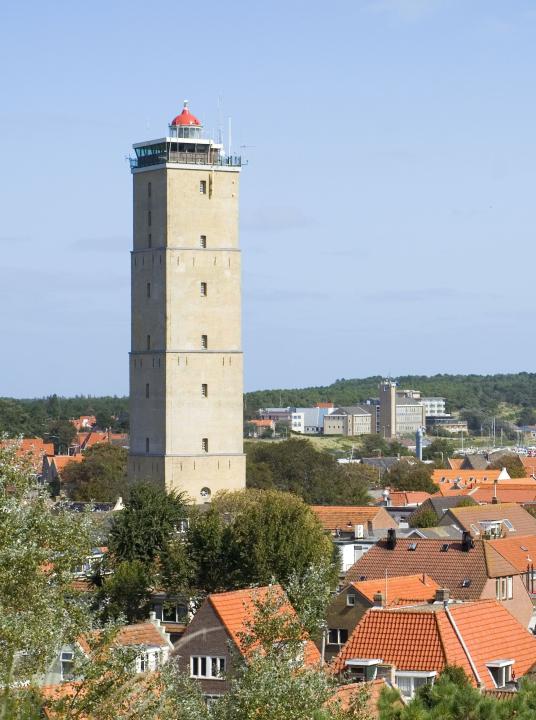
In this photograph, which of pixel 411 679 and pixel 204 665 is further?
pixel 204 665

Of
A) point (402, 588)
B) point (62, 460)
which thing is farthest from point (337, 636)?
point (62, 460)

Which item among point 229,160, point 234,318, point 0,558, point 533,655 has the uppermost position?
point 229,160

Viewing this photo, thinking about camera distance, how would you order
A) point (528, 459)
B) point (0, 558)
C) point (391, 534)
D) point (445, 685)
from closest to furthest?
point (0, 558) → point (445, 685) → point (391, 534) → point (528, 459)

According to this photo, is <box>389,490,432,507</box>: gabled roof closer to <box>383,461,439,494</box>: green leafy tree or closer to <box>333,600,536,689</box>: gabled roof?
<box>383,461,439,494</box>: green leafy tree

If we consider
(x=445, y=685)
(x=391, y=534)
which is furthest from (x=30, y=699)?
(x=391, y=534)

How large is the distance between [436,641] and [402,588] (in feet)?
33.7

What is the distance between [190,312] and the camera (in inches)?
3167

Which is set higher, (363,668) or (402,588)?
(402,588)

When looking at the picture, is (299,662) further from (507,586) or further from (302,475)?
(302,475)

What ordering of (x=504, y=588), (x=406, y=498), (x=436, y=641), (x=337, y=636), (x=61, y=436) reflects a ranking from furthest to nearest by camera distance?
(x=61, y=436)
(x=406, y=498)
(x=504, y=588)
(x=337, y=636)
(x=436, y=641)

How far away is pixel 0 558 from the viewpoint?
20.8 meters

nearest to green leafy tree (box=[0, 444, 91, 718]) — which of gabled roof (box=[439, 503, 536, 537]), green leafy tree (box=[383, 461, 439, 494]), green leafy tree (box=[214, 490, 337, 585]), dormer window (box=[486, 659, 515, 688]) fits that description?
dormer window (box=[486, 659, 515, 688])

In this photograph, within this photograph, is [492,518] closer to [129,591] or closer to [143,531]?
[143,531]

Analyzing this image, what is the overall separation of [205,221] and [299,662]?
58.1 meters
